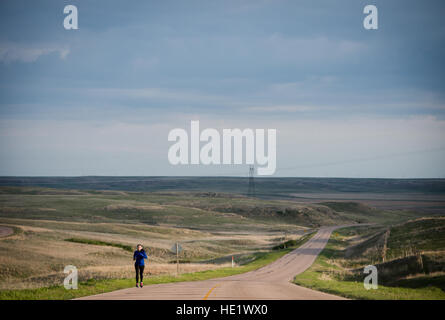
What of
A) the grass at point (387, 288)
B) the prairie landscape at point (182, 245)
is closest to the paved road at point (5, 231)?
the prairie landscape at point (182, 245)

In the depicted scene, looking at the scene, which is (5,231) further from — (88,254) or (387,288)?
(387,288)

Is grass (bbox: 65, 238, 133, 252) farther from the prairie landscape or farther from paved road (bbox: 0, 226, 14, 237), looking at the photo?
paved road (bbox: 0, 226, 14, 237)

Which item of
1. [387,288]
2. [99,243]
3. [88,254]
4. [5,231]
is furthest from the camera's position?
[5,231]

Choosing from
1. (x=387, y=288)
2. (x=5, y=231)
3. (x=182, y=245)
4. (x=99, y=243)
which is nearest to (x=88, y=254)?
(x=99, y=243)

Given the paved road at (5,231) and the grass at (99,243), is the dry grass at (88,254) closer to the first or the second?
the paved road at (5,231)

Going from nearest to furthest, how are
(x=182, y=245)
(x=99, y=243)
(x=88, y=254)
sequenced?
(x=88, y=254) → (x=99, y=243) → (x=182, y=245)

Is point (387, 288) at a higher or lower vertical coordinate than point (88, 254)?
higher

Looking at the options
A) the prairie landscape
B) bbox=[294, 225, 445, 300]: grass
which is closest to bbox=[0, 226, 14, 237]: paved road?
the prairie landscape

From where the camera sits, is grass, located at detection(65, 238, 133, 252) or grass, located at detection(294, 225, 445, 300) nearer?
grass, located at detection(294, 225, 445, 300)

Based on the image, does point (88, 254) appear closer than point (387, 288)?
No

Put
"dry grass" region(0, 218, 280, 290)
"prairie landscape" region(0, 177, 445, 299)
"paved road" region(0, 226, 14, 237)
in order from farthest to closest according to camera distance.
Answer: "paved road" region(0, 226, 14, 237) < "dry grass" region(0, 218, 280, 290) < "prairie landscape" region(0, 177, 445, 299)

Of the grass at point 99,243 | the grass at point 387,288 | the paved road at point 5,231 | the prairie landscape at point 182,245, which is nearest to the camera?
the grass at point 387,288
